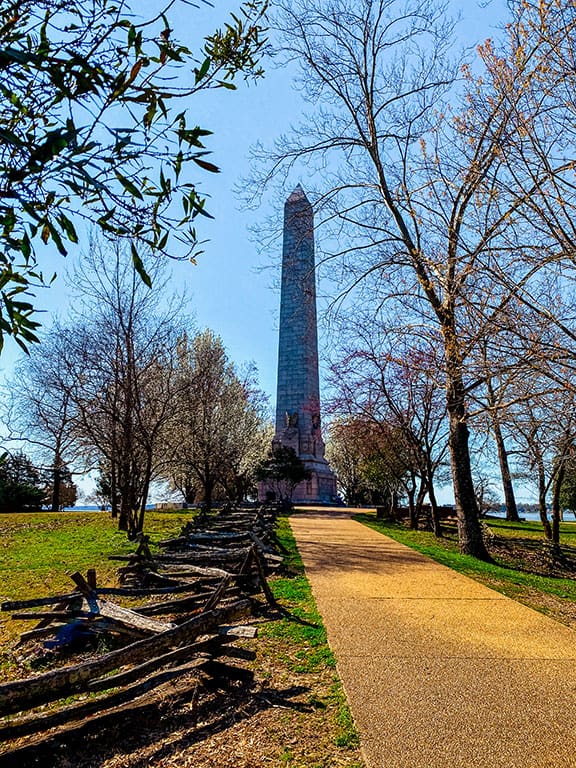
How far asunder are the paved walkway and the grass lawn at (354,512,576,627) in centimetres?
55

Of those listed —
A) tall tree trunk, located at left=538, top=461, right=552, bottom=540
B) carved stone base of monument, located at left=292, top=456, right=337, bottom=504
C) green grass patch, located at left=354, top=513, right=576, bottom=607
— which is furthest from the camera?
carved stone base of monument, located at left=292, top=456, right=337, bottom=504

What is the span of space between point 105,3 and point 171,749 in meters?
4.10

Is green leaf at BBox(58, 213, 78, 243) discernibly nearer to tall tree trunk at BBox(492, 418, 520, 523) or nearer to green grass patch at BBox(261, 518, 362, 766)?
green grass patch at BBox(261, 518, 362, 766)

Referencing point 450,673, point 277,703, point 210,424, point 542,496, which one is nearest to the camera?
point 277,703

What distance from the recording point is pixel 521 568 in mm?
10891

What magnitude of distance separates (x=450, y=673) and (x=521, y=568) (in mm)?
7747

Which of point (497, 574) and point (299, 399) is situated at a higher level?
point (299, 399)

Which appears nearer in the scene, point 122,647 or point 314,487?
point 122,647

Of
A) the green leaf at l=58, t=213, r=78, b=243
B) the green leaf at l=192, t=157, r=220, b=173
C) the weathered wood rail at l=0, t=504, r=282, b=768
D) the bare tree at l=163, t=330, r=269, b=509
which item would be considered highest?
the bare tree at l=163, t=330, r=269, b=509

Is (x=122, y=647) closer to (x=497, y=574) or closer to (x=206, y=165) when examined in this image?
(x=206, y=165)

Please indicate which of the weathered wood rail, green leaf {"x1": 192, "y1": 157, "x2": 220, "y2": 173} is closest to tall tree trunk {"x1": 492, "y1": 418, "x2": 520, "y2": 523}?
the weathered wood rail

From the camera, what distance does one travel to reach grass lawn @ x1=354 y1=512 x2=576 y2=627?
7281 millimetres

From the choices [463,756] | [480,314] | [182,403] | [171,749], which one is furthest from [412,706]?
[182,403]

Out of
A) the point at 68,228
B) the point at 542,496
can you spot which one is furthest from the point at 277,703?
the point at 542,496
